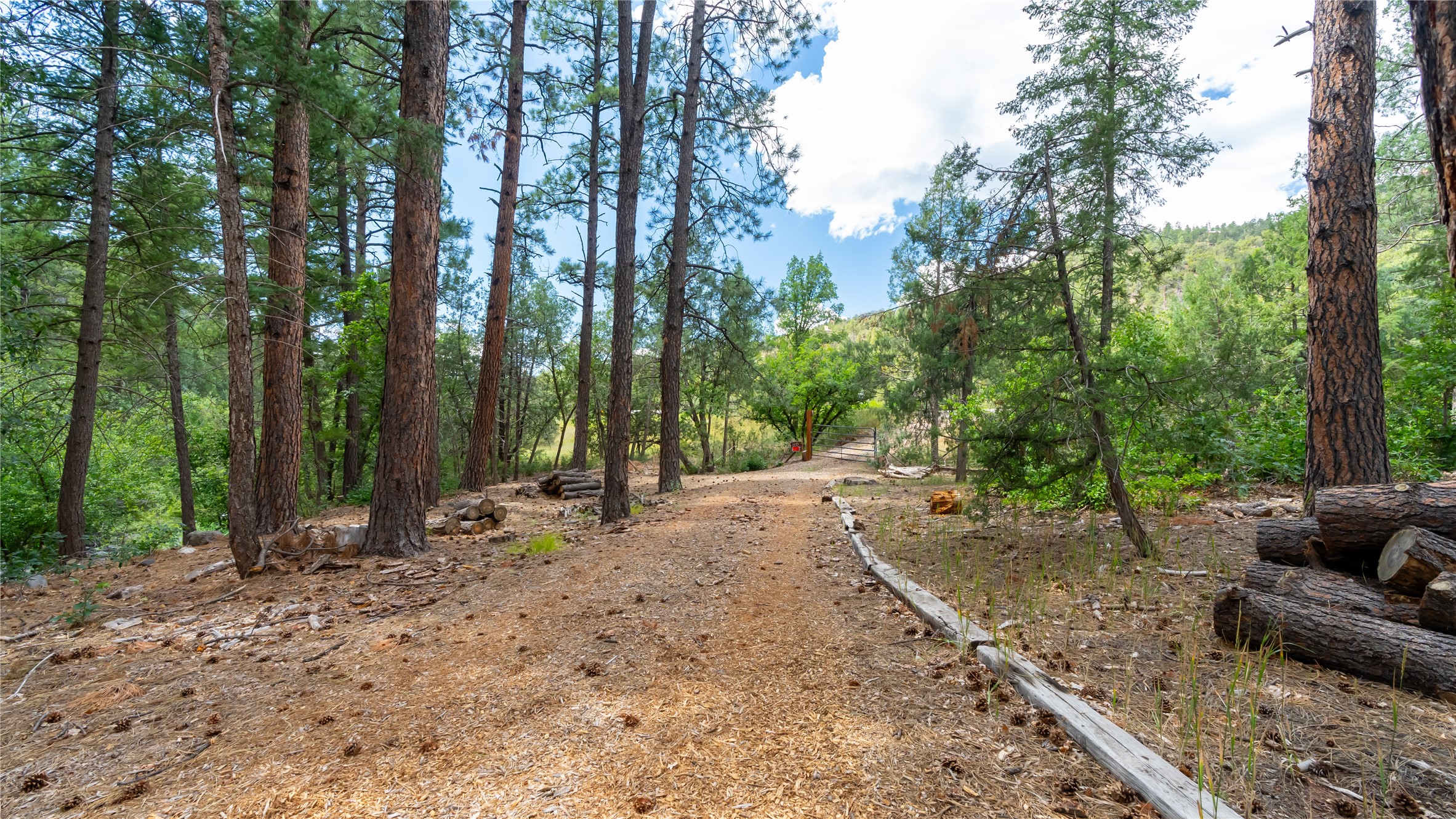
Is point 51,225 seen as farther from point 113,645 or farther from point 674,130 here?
point 674,130

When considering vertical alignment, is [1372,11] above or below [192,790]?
above

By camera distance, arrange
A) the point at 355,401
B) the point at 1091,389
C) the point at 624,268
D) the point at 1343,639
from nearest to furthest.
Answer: the point at 1343,639
the point at 1091,389
the point at 624,268
the point at 355,401

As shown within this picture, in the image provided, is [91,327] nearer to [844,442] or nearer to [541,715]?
[541,715]

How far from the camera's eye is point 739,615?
149 inches

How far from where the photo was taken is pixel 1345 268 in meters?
4.77

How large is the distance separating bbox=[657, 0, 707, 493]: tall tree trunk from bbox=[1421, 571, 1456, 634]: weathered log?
901 centimetres

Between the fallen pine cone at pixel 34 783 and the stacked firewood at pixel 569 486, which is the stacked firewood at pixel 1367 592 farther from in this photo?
the stacked firewood at pixel 569 486

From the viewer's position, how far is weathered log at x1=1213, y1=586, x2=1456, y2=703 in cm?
249

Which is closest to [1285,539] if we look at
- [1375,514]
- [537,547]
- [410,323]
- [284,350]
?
[1375,514]

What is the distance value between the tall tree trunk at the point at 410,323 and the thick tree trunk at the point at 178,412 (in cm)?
564

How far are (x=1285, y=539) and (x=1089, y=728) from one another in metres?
3.11

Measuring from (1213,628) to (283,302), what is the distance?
940cm

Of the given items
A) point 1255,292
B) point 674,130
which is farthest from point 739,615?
point 1255,292

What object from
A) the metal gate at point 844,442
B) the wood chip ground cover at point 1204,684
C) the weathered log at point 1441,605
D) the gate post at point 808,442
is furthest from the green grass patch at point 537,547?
the metal gate at point 844,442
